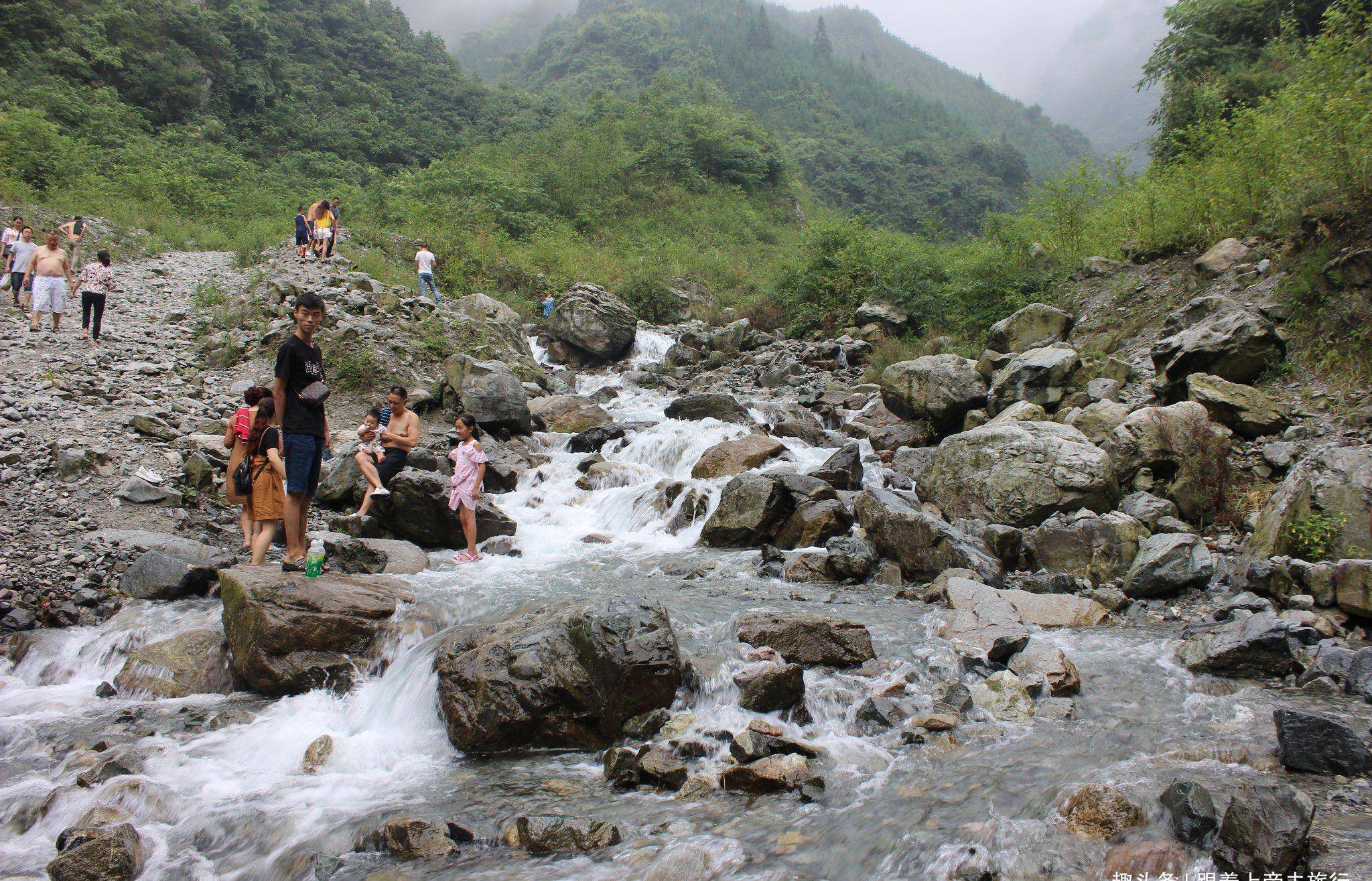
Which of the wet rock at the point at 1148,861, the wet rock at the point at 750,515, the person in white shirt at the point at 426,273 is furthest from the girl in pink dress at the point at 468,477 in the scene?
the person in white shirt at the point at 426,273

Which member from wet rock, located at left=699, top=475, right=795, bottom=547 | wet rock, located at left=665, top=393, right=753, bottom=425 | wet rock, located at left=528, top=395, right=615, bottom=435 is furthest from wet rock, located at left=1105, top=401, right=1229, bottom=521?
wet rock, located at left=528, top=395, right=615, bottom=435

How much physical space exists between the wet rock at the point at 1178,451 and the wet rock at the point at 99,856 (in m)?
9.58

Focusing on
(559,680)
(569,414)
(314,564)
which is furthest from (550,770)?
(569,414)

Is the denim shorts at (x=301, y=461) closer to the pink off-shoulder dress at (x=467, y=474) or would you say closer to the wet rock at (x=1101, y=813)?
the pink off-shoulder dress at (x=467, y=474)

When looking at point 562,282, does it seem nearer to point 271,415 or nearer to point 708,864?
point 271,415

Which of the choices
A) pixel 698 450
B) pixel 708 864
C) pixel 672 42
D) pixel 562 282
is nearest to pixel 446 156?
pixel 562 282

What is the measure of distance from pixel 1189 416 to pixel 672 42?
97.2 m

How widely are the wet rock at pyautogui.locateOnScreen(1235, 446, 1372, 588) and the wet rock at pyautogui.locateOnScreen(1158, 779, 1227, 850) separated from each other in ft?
12.5

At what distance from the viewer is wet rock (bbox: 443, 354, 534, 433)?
1297 cm

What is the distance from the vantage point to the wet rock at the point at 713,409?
14750 millimetres

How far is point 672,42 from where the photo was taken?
90375mm

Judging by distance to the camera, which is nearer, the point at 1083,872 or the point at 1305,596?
the point at 1083,872

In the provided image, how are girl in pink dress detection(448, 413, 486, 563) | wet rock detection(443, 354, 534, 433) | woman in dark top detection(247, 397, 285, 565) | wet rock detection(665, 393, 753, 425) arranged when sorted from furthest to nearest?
wet rock detection(665, 393, 753, 425) < wet rock detection(443, 354, 534, 433) < girl in pink dress detection(448, 413, 486, 563) < woman in dark top detection(247, 397, 285, 565)

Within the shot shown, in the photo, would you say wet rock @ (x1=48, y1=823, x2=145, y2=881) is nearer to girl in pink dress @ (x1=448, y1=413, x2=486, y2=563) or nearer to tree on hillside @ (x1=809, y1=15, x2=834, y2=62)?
girl in pink dress @ (x1=448, y1=413, x2=486, y2=563)
